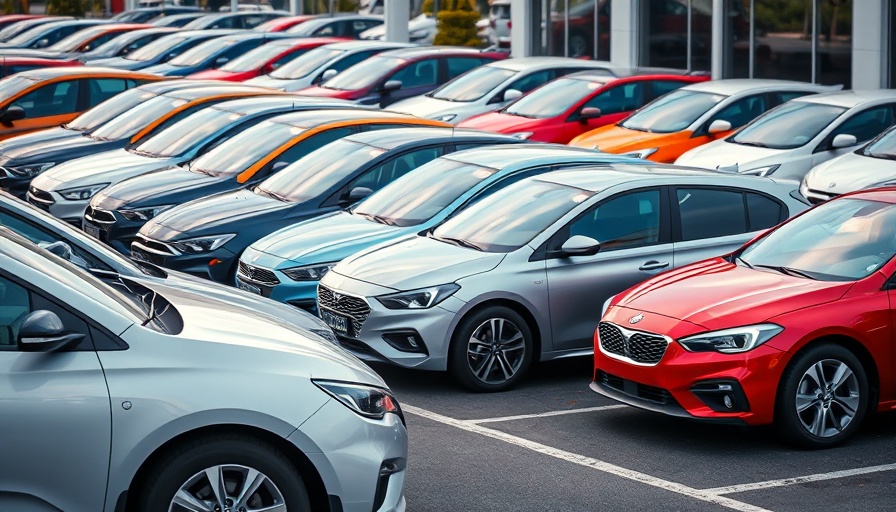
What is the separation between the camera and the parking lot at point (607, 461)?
6.67 metres

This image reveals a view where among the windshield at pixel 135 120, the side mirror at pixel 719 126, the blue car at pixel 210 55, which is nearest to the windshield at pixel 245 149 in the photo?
the windshield at pixel 135 120

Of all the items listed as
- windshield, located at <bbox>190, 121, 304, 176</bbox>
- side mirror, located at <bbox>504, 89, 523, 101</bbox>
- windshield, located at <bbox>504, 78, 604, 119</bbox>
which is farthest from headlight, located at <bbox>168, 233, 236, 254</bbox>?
side mirror, located at <bbox>504, 89, 523, 101</bbox>

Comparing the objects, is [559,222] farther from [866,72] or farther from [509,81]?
[866,72]

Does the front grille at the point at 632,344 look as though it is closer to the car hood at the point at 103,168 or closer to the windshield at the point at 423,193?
the windshield at the point at 423,193

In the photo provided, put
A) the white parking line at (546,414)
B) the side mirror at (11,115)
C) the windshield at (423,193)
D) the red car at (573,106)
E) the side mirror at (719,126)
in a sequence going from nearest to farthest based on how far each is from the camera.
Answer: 1. the white parking line at (546,414)
2. the windshield at (423,193)
3. the side mirror at (719,126)
4. the red car at (573,106)
5. the side mirror at (11,115)

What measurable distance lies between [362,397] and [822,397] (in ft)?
11.0

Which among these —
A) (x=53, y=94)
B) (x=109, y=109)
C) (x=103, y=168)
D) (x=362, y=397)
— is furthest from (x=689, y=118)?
(x=362, y=397)

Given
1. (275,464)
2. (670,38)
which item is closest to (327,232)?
(275,464)

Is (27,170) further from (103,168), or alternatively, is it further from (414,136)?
(414,136)

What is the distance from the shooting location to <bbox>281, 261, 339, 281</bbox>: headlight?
10125 mm

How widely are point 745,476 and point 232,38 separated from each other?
76.1ft

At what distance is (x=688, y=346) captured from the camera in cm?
761

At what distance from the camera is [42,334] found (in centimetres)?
475

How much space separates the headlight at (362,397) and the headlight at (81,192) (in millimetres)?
9409
